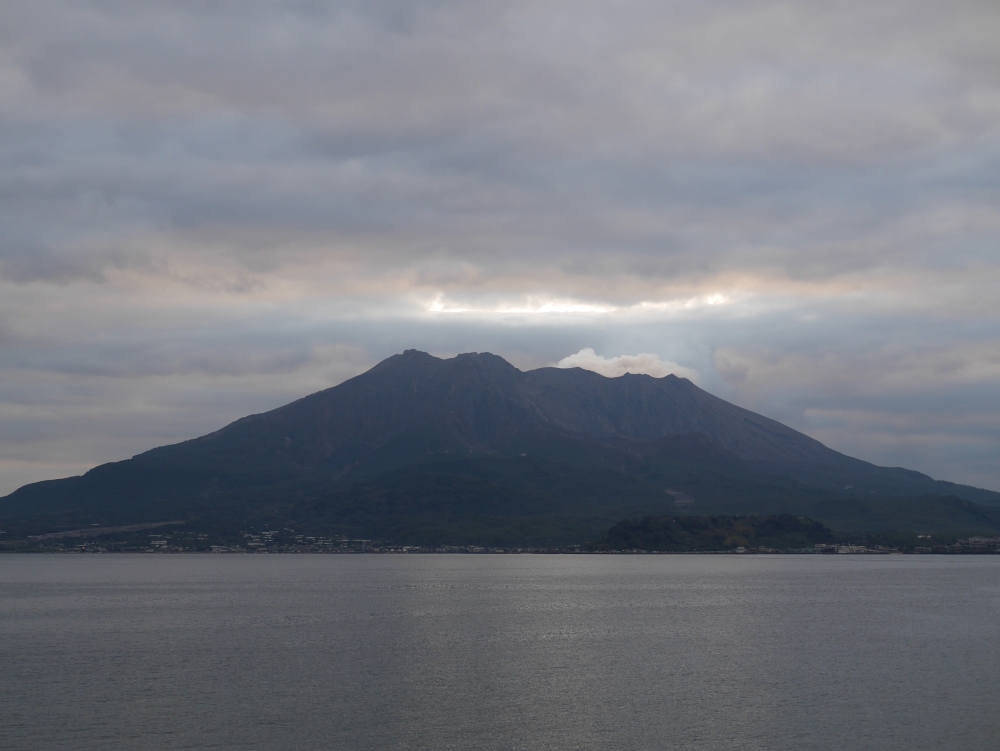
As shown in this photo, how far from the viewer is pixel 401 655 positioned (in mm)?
88938

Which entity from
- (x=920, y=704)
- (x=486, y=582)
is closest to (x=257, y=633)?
(x=920, y=704)

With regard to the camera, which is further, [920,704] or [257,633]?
[257,633]

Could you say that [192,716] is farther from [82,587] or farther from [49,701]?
[82,587]

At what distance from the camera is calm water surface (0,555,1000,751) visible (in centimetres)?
5900

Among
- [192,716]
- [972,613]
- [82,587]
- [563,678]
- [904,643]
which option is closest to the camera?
[192,716]

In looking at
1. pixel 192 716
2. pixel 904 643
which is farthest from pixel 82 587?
pixel 904 643

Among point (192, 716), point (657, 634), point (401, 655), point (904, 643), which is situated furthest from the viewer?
point (657, 634)

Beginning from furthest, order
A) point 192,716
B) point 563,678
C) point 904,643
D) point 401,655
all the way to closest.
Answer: point 904,643 < point 401,655 < point 563,678 < point 192,716

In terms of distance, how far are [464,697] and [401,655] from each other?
67.3 ft

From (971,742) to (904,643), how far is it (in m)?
45.1

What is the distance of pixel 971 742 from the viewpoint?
185ft

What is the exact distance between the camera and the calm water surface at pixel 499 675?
59.0m

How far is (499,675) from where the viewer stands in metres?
78.2

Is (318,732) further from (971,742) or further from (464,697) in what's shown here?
(971,742)
